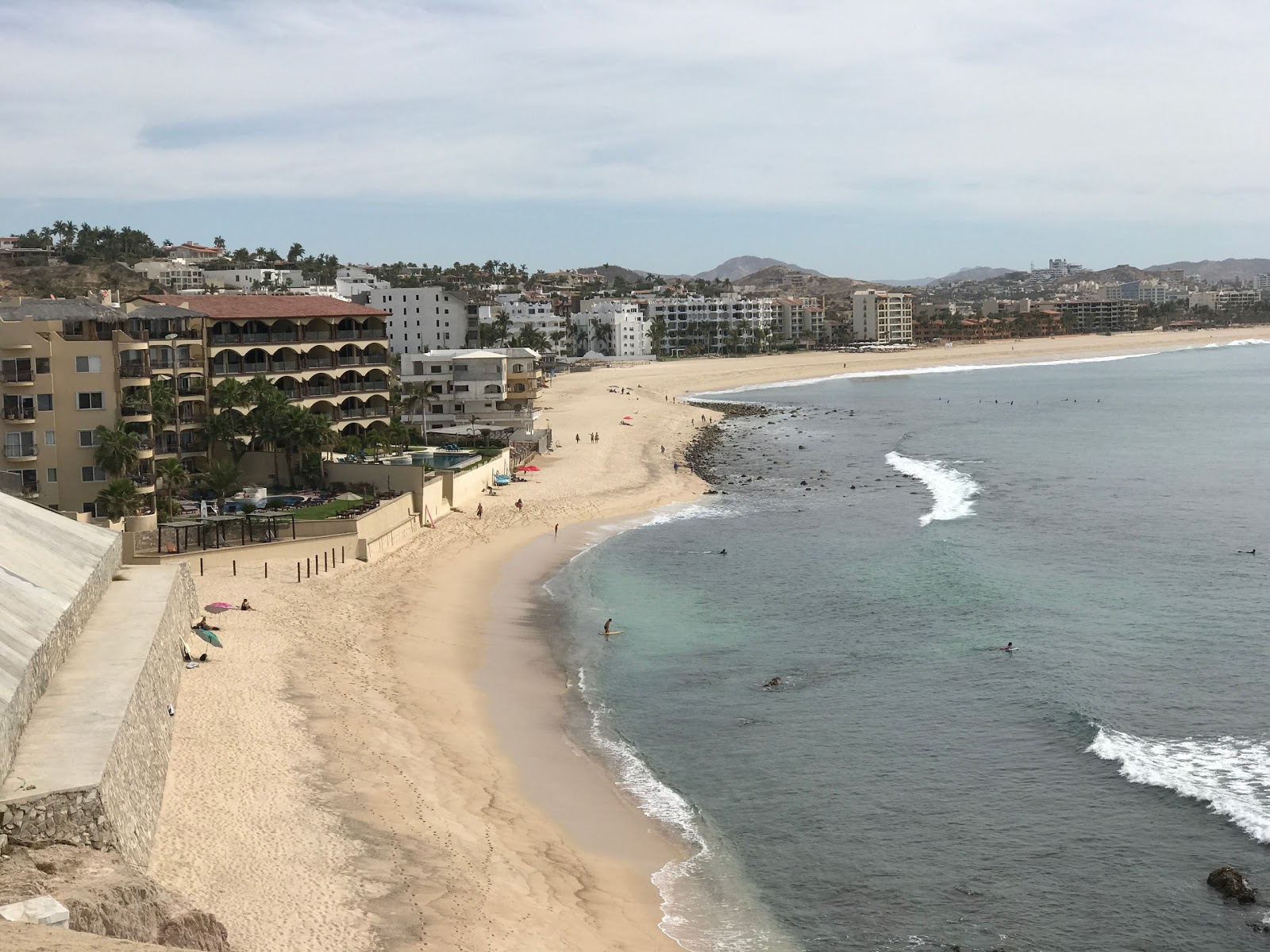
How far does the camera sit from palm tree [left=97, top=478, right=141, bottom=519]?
39.8 metres

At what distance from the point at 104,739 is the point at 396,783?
6058 mm

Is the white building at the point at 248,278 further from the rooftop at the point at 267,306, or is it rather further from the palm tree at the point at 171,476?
the palm tree at the point at 171,476

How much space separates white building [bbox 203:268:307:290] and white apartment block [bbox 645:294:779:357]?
55265mm

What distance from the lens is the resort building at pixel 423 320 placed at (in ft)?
376

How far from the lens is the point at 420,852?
2053 cm

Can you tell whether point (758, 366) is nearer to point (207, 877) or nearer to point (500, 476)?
point (500, 476)

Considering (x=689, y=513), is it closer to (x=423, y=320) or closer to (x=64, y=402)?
(x=64, y=402)

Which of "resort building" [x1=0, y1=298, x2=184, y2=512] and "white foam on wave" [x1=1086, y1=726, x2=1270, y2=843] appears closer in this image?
"white foam on wave" [x1=1086, y1=726, x2=1270, y2=843]

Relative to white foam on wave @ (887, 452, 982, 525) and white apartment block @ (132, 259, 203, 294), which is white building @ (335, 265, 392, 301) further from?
white foam on wave @ (887, 452, 982, 525)

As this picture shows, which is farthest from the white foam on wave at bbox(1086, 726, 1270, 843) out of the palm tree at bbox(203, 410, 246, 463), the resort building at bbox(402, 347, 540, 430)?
the resort building at bbox(402, 347, 540, 430)

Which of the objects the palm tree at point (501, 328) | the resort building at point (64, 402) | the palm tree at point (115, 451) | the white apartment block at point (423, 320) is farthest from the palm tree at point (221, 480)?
the palm tree at point (501, 328)

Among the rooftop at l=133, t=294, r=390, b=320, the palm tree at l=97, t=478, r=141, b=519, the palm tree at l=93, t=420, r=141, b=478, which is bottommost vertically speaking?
the palm tree at l=97, t=478, r=141, b=519

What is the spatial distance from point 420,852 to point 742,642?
608 inches

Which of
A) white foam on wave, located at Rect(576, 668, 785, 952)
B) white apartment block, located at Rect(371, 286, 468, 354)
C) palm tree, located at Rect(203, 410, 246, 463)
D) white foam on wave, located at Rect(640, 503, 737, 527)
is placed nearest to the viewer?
white foam on wave, located at Rect(576, 668, 785, 952)
